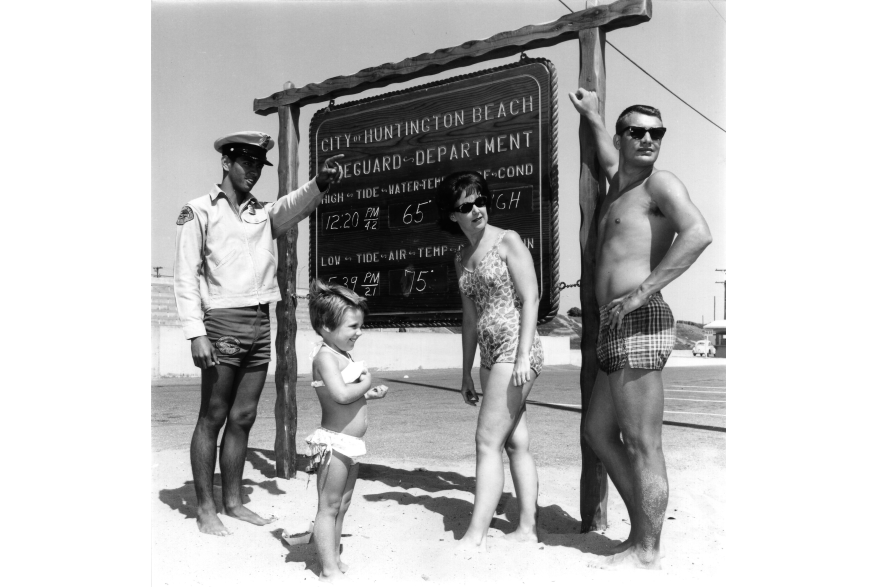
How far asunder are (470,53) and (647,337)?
237 cm

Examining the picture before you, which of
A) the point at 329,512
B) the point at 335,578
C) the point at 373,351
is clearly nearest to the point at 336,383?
the point at 329,512

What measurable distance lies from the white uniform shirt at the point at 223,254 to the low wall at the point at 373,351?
1906 centimetres

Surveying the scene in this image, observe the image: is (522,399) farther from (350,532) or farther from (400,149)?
(400,149)

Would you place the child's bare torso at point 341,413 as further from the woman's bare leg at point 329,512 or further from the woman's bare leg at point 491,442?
the woman's bare leg at point 491,442

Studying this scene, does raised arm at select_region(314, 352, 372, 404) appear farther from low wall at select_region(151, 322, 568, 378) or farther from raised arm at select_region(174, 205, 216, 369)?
low wall at select_region(151, 322, 568, 378)

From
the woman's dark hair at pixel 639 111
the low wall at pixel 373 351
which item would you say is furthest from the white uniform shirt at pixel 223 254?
the low wall at pixel 373 351

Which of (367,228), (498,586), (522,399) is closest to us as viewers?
(498,586)

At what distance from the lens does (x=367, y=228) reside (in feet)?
18.5

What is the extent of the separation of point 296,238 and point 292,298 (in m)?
0.46

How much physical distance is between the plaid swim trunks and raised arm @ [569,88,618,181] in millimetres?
880

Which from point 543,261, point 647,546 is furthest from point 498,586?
point 543,261

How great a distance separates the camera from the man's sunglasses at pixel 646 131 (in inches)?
142

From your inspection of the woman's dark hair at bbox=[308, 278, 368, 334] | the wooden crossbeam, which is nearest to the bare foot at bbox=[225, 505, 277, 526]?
the woman's dark hair at bbox=[308, 278, 368, 334]

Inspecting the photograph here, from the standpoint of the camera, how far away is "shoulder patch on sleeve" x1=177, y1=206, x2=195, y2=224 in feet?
14.1
